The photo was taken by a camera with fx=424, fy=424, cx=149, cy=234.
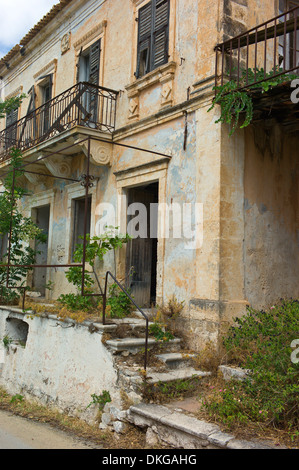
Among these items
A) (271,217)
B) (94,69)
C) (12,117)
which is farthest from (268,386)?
→ (12,117)

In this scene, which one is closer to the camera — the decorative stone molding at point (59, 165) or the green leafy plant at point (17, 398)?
the green leafy plant at point (17, 398)

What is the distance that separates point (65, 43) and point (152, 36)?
4.30m

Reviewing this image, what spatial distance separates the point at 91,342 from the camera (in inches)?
258

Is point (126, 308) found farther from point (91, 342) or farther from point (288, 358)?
point (288, 358)

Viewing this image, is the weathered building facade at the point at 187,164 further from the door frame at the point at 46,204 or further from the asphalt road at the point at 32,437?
the asphalt road at the point at 32,437

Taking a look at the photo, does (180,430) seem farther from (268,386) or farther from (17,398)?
(17,398)

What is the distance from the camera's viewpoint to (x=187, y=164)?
7.34 meters

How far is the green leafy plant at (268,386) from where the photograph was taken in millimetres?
4332

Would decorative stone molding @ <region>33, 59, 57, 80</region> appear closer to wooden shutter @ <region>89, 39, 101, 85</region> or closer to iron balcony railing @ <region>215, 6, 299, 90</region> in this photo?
wooden shutter @ <region>89, 39, 101, 85</region>

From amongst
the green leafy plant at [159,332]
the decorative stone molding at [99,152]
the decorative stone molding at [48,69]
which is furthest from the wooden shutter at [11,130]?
the green leafy plant at [159,332]

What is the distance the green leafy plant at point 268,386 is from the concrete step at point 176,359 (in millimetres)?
928

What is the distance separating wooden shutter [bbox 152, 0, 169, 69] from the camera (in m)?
8.22
